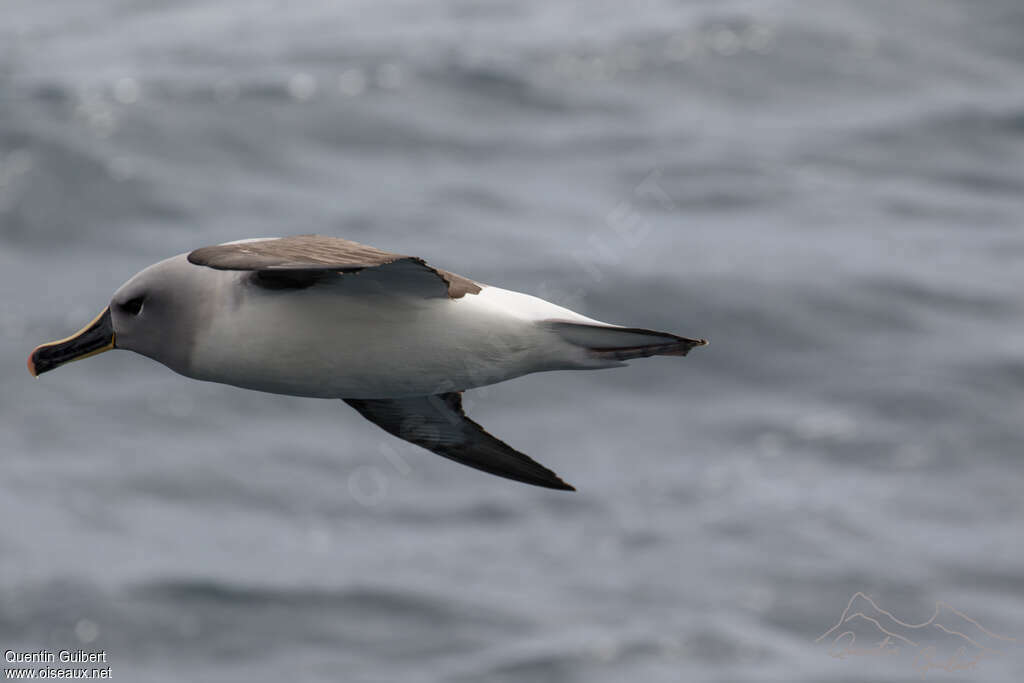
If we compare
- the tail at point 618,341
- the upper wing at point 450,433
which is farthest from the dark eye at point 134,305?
the tail at point 618,341

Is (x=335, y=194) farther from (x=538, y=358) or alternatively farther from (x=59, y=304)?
(x=538, y=358)

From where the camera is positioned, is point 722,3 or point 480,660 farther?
point 722,3

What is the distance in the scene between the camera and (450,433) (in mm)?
9734

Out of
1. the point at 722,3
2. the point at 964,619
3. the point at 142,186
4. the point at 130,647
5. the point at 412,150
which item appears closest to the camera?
the point at 130,647

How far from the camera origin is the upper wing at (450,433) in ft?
30.2

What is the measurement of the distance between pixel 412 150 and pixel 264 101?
12.3 m

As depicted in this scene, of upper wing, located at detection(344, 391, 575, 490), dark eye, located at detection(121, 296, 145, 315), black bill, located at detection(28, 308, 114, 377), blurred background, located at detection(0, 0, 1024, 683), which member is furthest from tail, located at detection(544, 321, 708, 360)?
blurred background, located at detection(0, 0, 1024, 683)

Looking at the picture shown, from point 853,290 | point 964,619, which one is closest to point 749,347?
point 853,290

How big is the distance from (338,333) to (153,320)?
3.28ft

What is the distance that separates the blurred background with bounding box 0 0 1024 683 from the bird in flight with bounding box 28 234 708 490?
64.9 m

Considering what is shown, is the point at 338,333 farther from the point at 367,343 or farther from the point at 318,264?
the point at 318,264

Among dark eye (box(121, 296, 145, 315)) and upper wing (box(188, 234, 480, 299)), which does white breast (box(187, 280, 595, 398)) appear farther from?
dark eye (box(121, 296, 145, 315))

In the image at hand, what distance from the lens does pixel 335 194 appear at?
9938 cm

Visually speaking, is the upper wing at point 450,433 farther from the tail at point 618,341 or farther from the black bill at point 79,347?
the black bill at point 79,347
